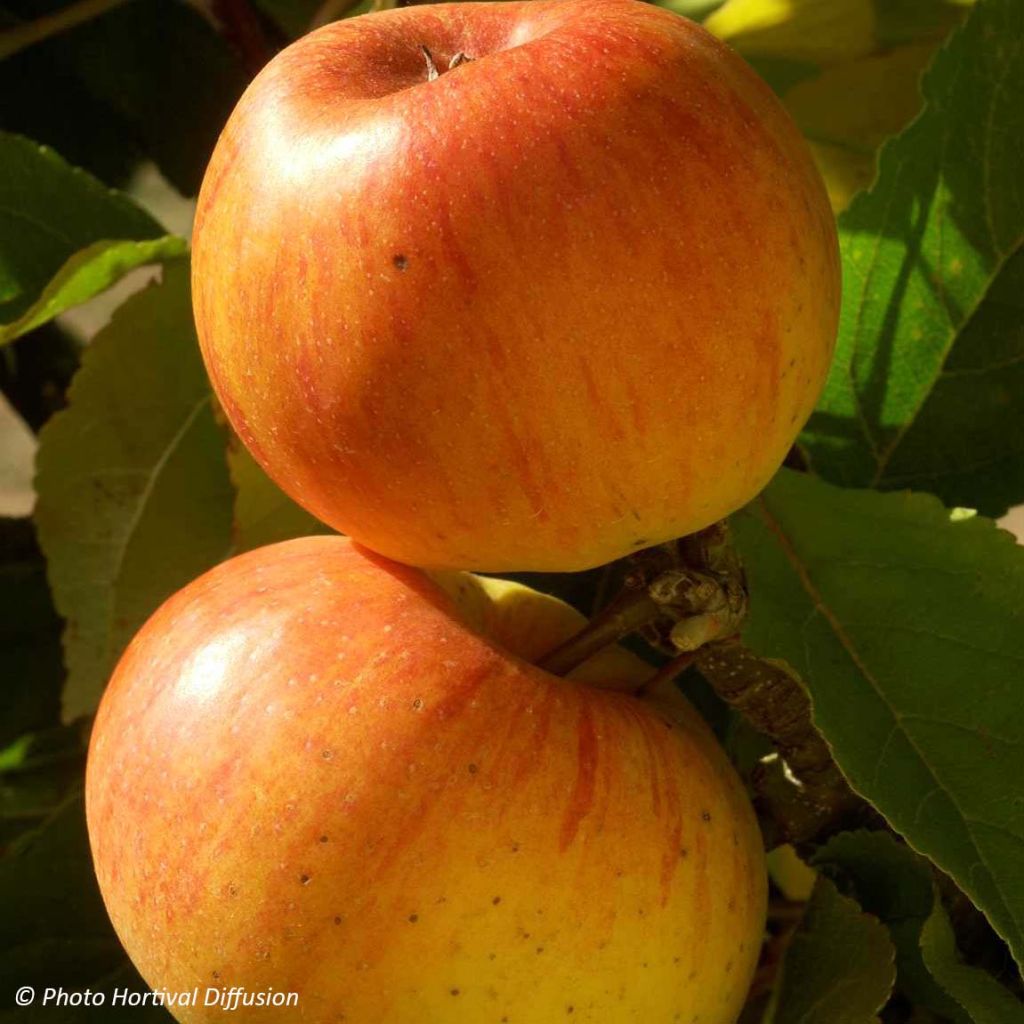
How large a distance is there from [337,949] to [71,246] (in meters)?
0.50

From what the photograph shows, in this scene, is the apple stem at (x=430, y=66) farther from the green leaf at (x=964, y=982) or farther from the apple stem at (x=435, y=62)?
the green leaf at (x=964, y=982)

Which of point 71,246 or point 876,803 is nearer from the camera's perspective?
point 876,803

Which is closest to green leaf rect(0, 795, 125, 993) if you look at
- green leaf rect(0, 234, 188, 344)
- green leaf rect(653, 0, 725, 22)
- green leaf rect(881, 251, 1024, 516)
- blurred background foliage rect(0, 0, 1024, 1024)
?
blurred background foliage rect(0, 0, 1024, 1024)

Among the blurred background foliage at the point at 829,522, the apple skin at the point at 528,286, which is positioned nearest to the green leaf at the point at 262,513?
the blurred background foliage at the point at 829,522

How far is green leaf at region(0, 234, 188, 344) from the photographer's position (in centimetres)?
70

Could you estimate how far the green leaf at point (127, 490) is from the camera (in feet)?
2.66

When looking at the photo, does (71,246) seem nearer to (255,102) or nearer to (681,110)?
(255,102)

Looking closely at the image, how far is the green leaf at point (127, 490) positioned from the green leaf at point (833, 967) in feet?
1.31

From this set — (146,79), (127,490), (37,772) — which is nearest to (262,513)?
(127,490)

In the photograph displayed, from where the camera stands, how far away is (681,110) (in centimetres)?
46

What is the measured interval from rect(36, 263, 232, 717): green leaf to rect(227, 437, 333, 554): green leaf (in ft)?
0.31

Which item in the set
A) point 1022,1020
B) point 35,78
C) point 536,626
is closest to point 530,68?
point 536,626

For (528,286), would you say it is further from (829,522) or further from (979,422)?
(979,422)

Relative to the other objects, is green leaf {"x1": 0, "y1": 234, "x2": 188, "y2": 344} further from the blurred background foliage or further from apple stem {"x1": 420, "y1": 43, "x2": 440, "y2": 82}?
apple stem {"x1": 420, "y1": 43, "x2": 440, "y2": 82}
